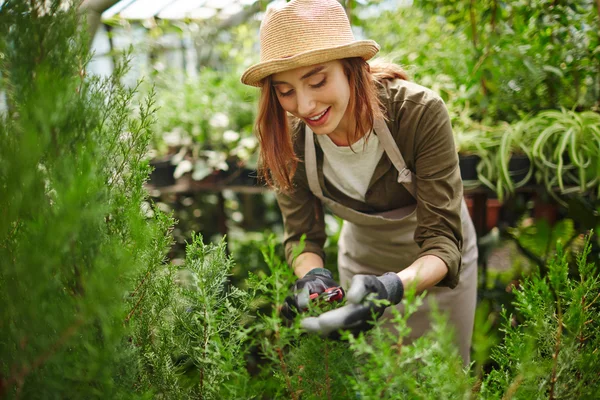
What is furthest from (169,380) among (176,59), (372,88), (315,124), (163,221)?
(176,59)

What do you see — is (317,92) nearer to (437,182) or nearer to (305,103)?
(305,103)

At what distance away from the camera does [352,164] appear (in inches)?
56.1

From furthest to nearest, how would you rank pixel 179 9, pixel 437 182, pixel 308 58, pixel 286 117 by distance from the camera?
pixel 179 9, pixel 286 117, pixel 437 182, pixel 308 58

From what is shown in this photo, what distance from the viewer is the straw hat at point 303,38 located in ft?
3.57

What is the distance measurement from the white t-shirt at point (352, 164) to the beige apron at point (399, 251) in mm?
49

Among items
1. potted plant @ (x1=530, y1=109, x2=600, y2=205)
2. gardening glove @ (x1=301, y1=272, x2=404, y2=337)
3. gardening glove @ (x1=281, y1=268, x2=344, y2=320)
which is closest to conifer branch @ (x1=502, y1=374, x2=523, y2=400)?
gardening glove @ (x1=301, y1=272, x2=404, y2=337)

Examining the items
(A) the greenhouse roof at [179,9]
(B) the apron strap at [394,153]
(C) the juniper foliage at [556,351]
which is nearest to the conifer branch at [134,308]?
(C) the juniper foliage at [556,351]

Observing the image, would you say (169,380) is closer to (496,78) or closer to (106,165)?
(106,165)

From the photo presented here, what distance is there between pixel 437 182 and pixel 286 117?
0.42m

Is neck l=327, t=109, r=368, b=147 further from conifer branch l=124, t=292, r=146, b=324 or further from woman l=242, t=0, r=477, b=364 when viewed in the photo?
conifer branch l=124, t=292, r=146, b=324

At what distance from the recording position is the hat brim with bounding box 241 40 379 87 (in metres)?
1.07

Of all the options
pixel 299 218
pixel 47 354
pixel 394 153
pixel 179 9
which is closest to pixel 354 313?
pixel 47 354

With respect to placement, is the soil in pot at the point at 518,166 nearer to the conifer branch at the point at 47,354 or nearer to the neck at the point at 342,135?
the neck at the point at 342,135

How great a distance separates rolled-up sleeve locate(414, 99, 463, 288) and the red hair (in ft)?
0.42
